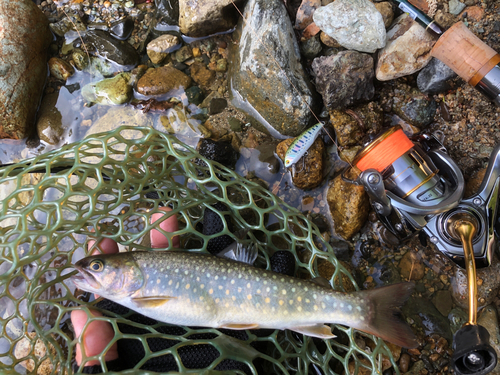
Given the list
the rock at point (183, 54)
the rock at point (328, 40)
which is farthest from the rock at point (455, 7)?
the rock at point (183, 54)

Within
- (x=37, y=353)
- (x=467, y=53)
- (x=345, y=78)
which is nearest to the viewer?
(x=467, y=53)

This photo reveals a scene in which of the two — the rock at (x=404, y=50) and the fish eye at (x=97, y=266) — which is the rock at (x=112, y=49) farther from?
the rock at (x=404, y=50)

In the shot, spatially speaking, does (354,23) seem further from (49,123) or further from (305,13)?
(49,123)

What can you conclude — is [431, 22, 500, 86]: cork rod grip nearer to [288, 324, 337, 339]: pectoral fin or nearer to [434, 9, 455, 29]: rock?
[434, 9, 455, 29]: rock

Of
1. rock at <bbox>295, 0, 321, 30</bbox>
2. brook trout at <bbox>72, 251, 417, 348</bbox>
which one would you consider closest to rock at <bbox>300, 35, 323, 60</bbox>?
rock at <bbox>295, 0, 321, 30</bbox>

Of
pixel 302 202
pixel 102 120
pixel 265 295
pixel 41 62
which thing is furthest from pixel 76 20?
pixel 265 295

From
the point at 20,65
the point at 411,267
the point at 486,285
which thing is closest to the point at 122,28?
the point at 20,65

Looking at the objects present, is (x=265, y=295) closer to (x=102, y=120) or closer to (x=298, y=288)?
(x=298, y=288)
